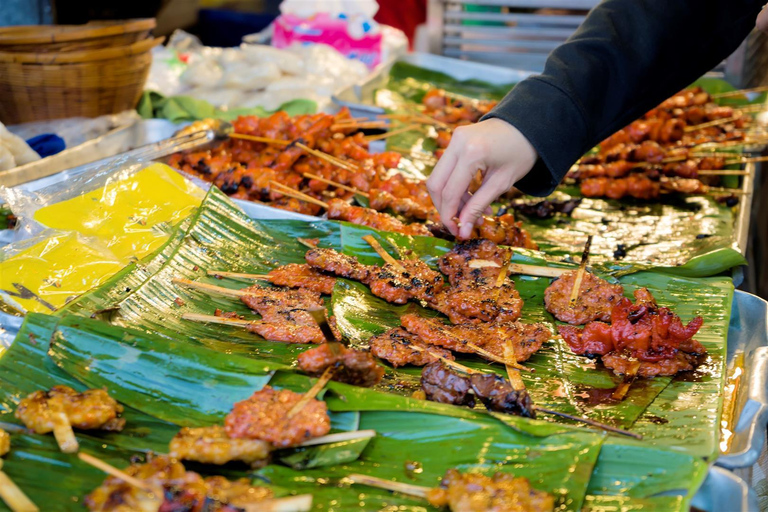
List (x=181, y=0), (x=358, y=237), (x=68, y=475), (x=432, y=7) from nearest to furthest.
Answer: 1. (x=68, y=475)
2. (x=358, y=237)
3. (x=432, y=7)
4. (x=181, y=0)

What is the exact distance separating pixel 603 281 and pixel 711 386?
2.85 ft

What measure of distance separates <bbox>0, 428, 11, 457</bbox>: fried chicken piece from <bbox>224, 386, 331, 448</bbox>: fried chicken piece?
0.75 m

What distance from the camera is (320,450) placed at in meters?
2.28

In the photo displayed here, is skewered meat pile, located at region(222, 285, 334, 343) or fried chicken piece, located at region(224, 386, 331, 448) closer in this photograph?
fried chicken piece, located at region(224, 386, 331, 448)

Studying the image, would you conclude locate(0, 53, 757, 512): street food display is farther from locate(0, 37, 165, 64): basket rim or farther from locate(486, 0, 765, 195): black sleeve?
locate(0, 37, 165, 64): basket rim

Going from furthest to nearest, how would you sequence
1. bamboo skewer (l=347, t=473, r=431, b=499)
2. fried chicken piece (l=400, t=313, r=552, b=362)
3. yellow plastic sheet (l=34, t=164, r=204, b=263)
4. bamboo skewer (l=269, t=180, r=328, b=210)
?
bamboo skewer (l=269, t=180, r=328, b=210) < yellow plastic sheet (l=34, t=164, r=204, b=263) < fried chicken piece (l=400, t=313, r=552, b=362) < bamboo skewer (l=347, t=473, r=431, b=499)

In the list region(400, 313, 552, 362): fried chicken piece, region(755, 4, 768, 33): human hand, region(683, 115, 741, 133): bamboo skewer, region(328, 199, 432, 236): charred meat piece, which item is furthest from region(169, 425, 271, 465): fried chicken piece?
region(683, 115, 741, 133): bamboo skewer

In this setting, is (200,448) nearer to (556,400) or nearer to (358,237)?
(556,400)

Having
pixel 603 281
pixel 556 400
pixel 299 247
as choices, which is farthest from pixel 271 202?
pixel 556 400

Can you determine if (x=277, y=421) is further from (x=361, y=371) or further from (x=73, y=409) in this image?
(x=73, y=409)

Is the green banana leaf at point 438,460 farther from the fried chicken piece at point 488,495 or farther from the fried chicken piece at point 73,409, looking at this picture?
the fried chicken piece at point 73,409

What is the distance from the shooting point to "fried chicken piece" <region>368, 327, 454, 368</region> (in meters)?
2.92

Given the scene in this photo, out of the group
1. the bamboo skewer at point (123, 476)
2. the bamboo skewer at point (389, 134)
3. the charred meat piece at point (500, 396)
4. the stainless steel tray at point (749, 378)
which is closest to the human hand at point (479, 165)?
the charred meat piece at point (500, 396)

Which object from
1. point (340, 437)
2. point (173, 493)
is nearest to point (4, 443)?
point (173, 493)
